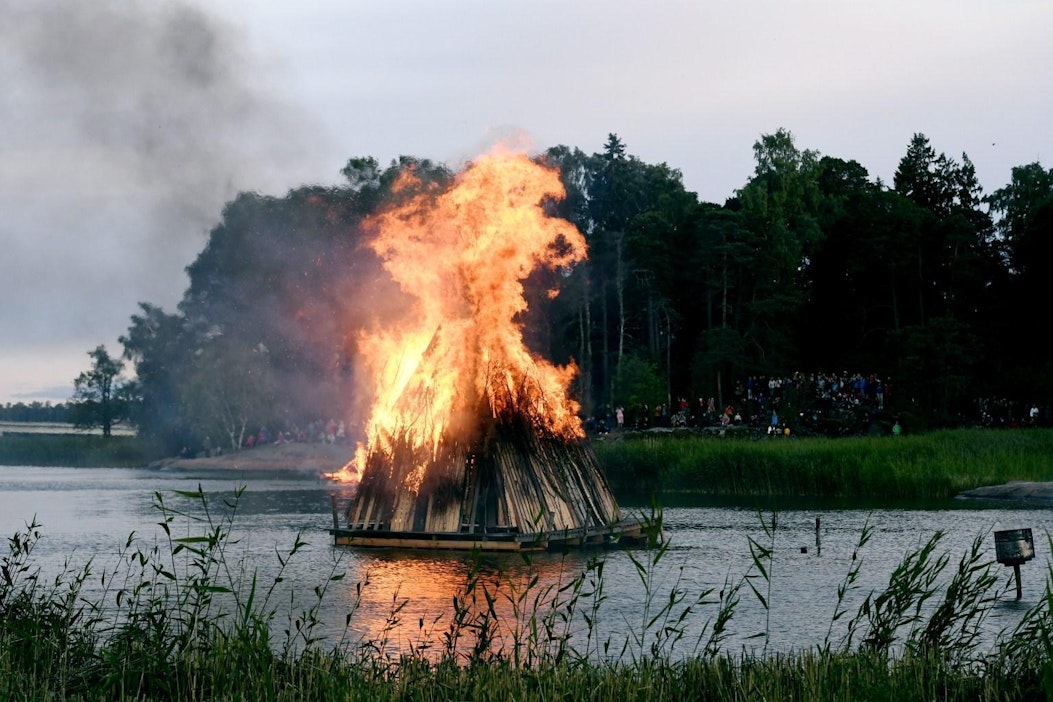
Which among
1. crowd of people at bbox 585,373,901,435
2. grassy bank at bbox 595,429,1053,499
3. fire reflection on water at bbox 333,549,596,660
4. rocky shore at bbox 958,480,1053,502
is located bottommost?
fire reflection on water at bbox 333,549,596,660

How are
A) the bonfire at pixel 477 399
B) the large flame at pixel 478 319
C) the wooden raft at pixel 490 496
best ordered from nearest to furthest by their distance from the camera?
the wooden raft at pixel 490 496, the bonfire at pixel 477 399, the large flame at pixel 478 319

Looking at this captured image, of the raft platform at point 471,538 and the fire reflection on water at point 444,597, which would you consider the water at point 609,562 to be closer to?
the fire reflection on water at point 444,597

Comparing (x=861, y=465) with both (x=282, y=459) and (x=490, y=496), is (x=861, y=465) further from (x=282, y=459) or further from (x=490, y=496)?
(x=282, y=459)

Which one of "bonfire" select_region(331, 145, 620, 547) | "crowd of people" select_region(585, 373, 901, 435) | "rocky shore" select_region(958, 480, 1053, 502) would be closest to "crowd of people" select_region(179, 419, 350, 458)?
"crowd of people" select_region(585, 373, 901, 435)

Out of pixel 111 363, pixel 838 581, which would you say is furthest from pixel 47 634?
pixel 111 363

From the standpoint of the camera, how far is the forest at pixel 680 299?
7762 centimetres

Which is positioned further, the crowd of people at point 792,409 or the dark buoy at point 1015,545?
the crowd of people at point 792,409

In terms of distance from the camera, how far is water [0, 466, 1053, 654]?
1984cm

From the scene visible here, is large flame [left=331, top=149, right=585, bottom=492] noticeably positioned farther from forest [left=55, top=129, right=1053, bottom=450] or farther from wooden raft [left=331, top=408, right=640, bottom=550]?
forest [left=55, top=129, right=1053, bottom=450]

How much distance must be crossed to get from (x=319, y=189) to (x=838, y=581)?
5854cm

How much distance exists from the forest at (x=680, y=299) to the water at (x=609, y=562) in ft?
88.7

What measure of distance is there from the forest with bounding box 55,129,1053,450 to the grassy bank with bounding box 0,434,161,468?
3343mm

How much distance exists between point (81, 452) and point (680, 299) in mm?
47799

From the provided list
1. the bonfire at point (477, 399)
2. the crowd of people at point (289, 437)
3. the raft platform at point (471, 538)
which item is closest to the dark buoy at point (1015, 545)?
the raft platform at point (471, 538)
